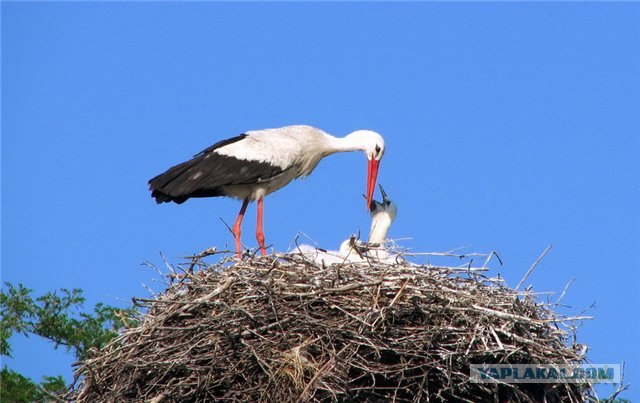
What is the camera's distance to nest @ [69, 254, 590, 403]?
25.5 ft

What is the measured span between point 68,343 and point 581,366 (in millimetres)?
5514

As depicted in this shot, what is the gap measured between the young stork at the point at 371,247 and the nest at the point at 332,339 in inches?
16.6

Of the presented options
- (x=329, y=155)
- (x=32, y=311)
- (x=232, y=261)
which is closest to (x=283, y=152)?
(x=329, y=155)

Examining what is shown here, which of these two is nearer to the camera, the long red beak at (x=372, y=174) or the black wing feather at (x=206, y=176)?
the black wing feather at (x=206, y=176)

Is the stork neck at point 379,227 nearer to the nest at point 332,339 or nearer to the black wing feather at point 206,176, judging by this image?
Result: the black wing feather at point 206,176

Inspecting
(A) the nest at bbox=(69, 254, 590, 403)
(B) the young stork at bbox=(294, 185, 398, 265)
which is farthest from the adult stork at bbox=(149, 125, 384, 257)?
(A) the nest at bbox=(69, 254, 590, 403)

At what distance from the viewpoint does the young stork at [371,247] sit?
8.89 metres

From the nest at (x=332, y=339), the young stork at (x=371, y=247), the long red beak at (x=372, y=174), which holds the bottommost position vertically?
the nest at (x=332, y=339)

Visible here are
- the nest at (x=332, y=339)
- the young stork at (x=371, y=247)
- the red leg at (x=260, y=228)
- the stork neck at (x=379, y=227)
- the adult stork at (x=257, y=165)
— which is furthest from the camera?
the red leg at (x=260, y=228)

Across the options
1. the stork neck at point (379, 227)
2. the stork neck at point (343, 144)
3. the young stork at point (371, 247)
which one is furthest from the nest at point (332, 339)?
the stork neck at point (343, 144)

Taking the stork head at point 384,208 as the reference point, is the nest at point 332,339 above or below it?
below

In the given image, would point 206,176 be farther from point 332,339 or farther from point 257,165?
point 332,339

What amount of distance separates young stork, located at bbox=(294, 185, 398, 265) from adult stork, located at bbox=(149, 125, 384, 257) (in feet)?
0.68

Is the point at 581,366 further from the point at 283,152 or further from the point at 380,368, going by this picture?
the point at 283,152
